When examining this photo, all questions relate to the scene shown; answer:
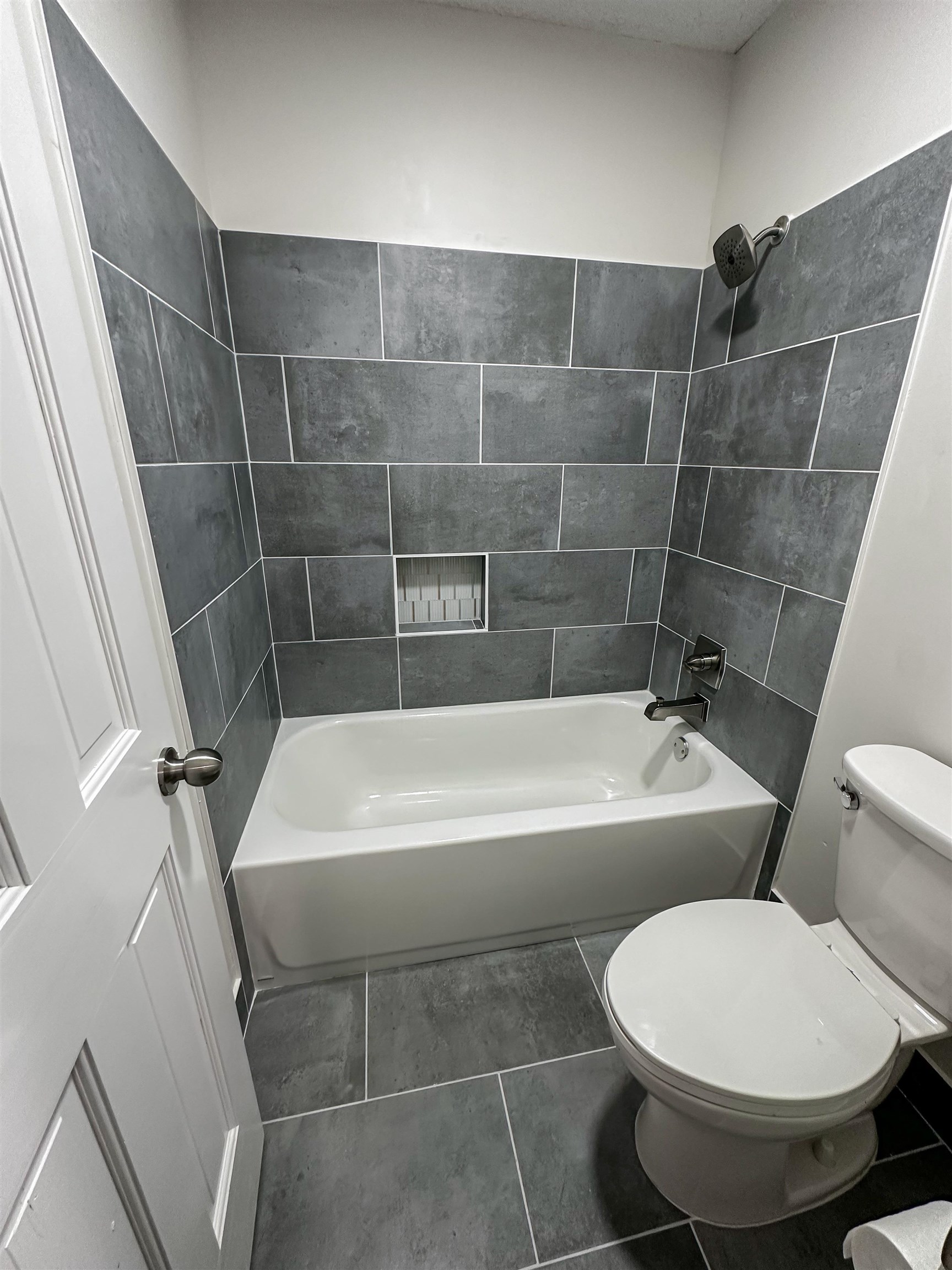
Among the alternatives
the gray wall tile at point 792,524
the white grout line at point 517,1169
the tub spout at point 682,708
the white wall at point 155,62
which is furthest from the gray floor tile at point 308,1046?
the white wall at point 155,62

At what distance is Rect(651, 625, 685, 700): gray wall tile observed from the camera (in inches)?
76.6

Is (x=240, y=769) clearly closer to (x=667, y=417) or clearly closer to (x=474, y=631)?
(x=474, y=631)

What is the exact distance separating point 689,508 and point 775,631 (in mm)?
582

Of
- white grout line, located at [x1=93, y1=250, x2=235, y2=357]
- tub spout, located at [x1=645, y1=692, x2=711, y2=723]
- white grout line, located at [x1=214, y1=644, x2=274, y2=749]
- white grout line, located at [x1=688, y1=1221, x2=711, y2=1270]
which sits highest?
white grout line, located at [x1=93, y1=250, x2=235, y2=357]

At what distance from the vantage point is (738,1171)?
100 cm

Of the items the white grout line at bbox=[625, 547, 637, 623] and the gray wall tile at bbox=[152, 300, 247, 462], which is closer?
the gray wall tile at bbox=[152, 300, 247, 462]

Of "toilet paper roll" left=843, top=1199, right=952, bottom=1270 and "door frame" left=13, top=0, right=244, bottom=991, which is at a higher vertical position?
"door frame" left=13, top=0, right=244, bottom=991

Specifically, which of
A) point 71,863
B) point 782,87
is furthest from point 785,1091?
point 782,87

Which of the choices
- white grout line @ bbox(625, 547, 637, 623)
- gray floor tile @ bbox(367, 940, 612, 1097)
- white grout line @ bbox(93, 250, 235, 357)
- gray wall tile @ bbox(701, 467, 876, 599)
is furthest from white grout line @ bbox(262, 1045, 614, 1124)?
white grout line @ bbox(93, 250, 235, 357)

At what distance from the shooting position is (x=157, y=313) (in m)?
0.99

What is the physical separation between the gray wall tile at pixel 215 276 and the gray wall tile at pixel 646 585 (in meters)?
1.51

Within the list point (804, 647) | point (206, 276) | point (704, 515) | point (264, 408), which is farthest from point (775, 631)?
point (206, 276)

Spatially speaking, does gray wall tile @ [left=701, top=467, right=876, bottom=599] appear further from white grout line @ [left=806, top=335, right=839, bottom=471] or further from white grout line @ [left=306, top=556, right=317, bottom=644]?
white grout line @ [left=306, top=556, right=317, bottom=644]

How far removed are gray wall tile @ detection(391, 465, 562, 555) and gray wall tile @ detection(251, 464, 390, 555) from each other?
2.1 inches
